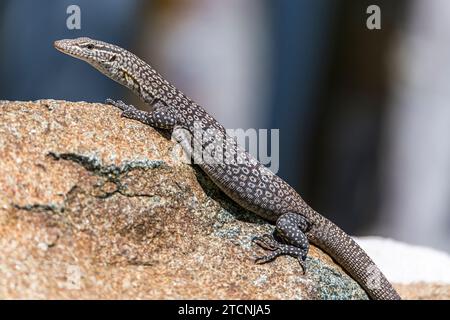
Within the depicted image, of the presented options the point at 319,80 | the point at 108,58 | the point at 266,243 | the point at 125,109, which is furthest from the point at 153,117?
the point at 319,80

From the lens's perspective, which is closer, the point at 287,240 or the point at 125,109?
the point at 287,240

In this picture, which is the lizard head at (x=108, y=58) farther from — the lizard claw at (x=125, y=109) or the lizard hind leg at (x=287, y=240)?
→ the lizard hind leg at (x=287, y=240)

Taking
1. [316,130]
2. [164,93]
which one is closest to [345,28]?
[316,130]

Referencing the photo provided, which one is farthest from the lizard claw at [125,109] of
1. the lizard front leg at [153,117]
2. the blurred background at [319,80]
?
the blurred background at [319,80]

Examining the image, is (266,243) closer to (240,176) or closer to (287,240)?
(287,240)

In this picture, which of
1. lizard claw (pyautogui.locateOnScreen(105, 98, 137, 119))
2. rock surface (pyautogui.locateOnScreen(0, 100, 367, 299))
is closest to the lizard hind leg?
rock surface (pyautogui.locateOnScreen(0, 100, 367, 299))
